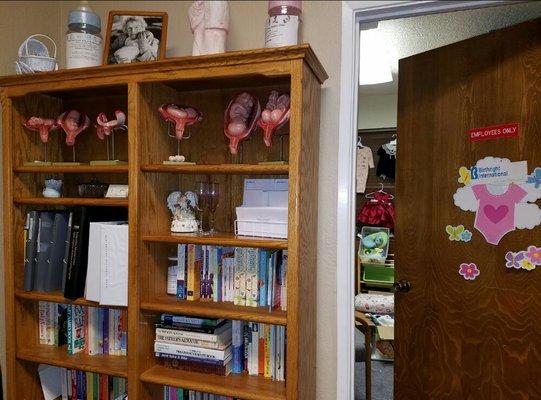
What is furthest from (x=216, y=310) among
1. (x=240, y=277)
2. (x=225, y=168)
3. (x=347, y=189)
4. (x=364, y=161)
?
(x=364, y=161)

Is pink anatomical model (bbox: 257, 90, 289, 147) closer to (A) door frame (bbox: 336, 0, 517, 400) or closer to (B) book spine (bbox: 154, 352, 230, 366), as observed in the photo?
(A) door frame (bbox: 336, 0, 517, 400)

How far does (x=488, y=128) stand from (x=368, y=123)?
213 centimetres

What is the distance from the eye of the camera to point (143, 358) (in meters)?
1.33

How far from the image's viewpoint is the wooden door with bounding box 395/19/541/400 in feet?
4.84

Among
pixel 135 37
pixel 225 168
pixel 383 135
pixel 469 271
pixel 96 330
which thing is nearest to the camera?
pixel 225 168

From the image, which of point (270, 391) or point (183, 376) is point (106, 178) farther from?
point (270, 391)

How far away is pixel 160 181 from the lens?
1.40 meters

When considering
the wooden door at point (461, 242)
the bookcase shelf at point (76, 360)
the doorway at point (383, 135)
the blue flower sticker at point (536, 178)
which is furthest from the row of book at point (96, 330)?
the blue flower sticker at point (536, 178)

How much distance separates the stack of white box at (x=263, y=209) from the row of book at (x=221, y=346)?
371 millimetres

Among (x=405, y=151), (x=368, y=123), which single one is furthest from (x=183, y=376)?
(x=368, y=123)

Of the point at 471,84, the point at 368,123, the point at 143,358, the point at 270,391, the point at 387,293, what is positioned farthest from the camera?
the point at 368,123

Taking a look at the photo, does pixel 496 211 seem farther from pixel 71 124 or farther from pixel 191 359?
pixel 71 124

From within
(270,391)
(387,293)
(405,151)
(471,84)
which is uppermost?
(471,84)

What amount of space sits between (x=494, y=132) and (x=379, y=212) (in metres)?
1.96
